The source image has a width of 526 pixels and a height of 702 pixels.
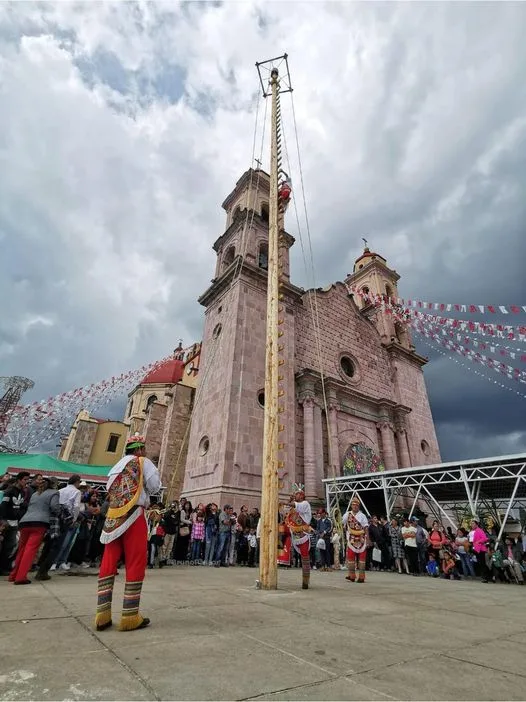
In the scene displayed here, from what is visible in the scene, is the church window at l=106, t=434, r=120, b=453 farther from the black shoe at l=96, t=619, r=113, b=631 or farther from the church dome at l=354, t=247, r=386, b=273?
the black shoe at l=96, t=619, r=113, b=631

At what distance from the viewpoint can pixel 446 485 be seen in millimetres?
17547

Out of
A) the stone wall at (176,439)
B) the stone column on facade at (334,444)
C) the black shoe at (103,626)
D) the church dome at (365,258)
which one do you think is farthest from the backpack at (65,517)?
the church dome at (365,258)

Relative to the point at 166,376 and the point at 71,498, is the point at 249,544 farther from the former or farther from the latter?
the point at 166,376

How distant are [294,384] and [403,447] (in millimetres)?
8353

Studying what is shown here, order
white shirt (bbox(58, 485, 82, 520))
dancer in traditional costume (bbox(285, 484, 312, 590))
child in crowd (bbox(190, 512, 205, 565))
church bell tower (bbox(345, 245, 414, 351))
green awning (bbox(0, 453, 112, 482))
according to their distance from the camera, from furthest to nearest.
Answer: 1. church bell tower (bbox(345, 245, 414, 351))
2. green awning (bbox(0, 453, 112, 482))
3. child in crowd (bbox(190, 512, 205, 565))
4. white shirt (bbox(58, 485, 82, 520))
5. dancer in traditional costume (bbox(285, 484, 312, 590))

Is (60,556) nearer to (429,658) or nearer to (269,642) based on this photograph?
(269,642)

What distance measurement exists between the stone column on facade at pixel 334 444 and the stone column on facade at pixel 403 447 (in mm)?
5249

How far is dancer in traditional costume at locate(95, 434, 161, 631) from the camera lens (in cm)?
324

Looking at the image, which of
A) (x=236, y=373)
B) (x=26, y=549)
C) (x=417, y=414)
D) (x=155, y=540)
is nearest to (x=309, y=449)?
(x=236, y=373)

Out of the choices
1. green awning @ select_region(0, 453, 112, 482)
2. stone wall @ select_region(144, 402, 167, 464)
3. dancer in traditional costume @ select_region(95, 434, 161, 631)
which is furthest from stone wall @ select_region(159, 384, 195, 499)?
dancer in traditional costume @ select_region(95, 434, 161, 631)

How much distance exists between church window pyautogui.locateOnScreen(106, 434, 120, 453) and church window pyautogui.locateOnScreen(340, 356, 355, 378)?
24.4 metres

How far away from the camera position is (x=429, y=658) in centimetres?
265

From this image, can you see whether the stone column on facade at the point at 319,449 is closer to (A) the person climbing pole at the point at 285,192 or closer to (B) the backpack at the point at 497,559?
(B) the backpack at the point at 497,559

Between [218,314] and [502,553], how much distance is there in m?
15.3
